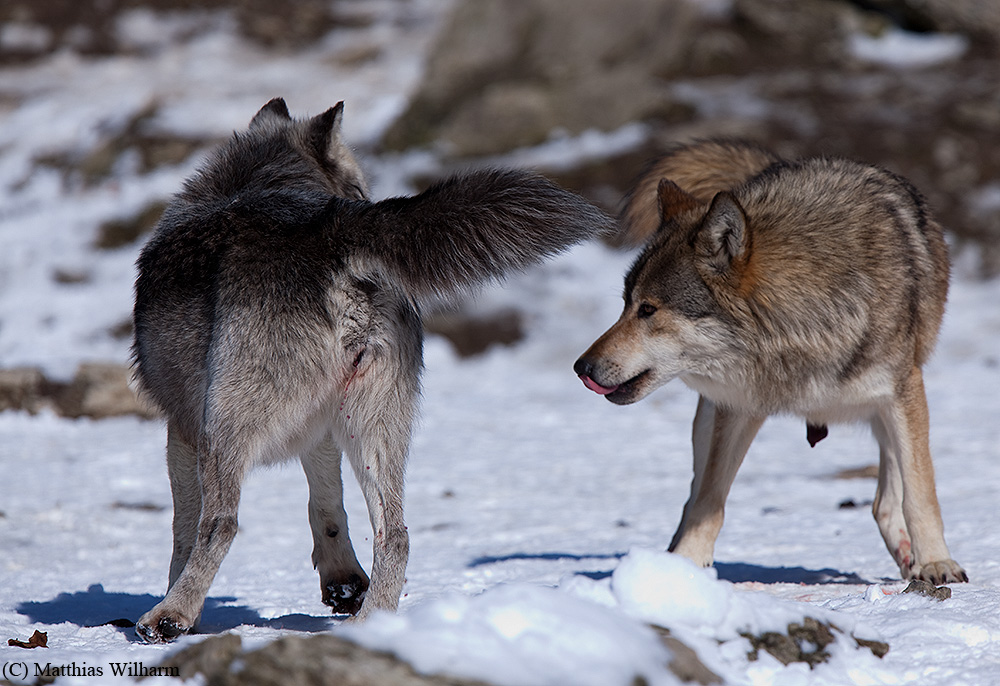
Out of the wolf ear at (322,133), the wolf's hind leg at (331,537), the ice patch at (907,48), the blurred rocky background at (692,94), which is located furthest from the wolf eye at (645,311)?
the ice patch at (907,48)

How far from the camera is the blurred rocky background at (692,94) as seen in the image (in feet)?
37.0

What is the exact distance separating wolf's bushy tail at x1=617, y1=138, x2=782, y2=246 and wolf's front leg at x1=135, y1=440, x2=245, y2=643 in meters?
2.30

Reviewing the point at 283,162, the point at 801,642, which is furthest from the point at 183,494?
the point at 801,642

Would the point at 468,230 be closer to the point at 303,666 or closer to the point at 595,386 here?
the point at 595,386

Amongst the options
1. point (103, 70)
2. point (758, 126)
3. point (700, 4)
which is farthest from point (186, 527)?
point (103, 70)

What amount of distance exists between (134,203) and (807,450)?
27.5 ft

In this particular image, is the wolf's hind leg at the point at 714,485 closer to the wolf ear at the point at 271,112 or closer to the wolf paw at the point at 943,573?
the wolf paw at the point at 943,573

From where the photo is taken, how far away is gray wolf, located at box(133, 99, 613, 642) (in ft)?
9.83

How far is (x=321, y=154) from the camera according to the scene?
4.01 meters

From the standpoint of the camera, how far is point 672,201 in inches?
157

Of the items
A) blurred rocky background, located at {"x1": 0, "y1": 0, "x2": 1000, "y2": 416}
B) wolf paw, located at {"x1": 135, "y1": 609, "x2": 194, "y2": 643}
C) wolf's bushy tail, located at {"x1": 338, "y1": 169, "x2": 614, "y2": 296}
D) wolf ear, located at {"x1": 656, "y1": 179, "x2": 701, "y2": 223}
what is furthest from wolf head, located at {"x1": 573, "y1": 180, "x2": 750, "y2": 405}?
blurred rocky background, located at {"x1": 0, "y1": 0, "x2": 1000, "y2": 416}

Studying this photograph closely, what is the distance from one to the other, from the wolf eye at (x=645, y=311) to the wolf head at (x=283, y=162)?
48.7 inches

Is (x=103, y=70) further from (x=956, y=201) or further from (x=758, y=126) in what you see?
(x=956, y=201)

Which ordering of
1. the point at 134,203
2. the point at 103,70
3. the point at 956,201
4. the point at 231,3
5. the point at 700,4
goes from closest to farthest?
the point at 956,201, the point at 134,203, the point at 700,4, the point at 103,70, the point at 231,3
